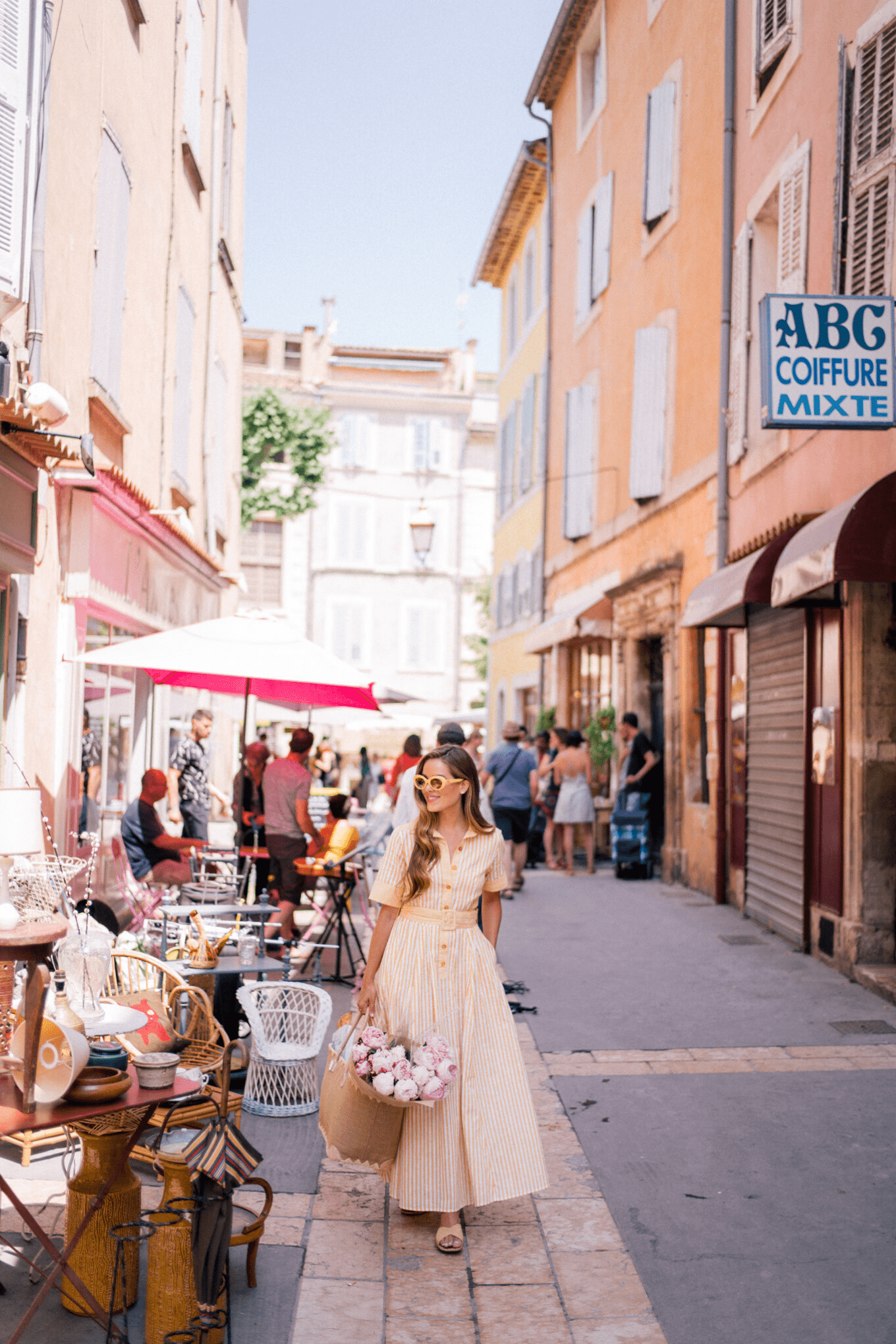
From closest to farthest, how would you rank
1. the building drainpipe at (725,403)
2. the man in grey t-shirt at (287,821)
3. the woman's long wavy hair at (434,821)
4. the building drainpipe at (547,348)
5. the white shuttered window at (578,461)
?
the woman's long wavy hair at (434,821) < the man in grey t-shirt at (287,821) < the building drainpipe at (725,403) < the white shuttered window at (578,461) < the building drainpipe at (547,348)

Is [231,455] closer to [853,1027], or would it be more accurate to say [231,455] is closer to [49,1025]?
[853,1027]

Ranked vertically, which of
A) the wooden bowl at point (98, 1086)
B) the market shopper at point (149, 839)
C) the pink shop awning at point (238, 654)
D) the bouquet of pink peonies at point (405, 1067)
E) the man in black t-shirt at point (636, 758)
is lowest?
the bouquet of pink peonies at point (405, 1067)

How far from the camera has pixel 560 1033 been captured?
6.63 metres

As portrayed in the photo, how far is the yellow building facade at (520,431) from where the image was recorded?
20.4 meters

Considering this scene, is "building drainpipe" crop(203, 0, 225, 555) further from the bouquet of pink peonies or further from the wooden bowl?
the wooden bowl

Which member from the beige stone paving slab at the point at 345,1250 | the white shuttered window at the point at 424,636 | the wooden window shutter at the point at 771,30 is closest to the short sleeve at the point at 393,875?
the beige stone paving slab at the point at 345,1250

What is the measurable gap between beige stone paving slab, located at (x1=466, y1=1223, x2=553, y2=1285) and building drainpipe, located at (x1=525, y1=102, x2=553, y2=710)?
15.5m

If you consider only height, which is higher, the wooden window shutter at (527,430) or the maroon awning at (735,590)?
the wooden window shutter at (527,430)

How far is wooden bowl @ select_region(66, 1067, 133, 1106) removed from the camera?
121 inches

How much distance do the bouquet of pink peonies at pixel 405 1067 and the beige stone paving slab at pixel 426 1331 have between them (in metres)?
0.60

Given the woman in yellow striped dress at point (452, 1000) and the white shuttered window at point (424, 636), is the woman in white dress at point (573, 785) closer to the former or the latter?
the woman in yellow striped dress at point (452, 1000)

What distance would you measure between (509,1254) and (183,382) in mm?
10810

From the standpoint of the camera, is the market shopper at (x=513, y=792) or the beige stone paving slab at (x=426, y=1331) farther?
the market shopper at (x=513, y=792)

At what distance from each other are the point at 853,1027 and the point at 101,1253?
454 centimetres
